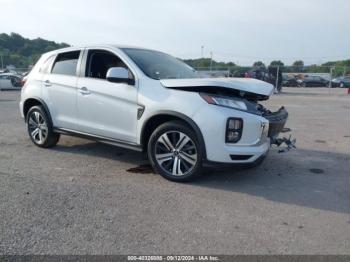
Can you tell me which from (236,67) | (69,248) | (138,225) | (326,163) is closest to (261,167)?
(326,163)

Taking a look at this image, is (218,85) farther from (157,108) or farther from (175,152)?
(175,152)

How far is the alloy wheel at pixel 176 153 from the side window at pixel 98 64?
160 cm

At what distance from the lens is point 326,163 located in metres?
6.19

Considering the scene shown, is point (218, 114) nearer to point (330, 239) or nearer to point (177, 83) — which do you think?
point (177, 83)

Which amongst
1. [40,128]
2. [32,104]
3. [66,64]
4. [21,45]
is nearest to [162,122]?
[66,64]

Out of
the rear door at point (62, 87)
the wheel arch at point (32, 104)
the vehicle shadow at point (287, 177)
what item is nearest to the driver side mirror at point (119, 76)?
the rear door at point (62, 87)

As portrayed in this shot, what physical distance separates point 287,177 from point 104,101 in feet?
9.48

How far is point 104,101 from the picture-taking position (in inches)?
217

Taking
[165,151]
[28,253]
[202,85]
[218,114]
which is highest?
[202,85]

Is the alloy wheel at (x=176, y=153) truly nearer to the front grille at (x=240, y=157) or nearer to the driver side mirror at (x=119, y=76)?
the front grille at (x=240, y=157)

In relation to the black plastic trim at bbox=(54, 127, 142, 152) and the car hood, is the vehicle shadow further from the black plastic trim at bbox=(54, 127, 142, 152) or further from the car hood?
the car hood

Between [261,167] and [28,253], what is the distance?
3780 millimetres

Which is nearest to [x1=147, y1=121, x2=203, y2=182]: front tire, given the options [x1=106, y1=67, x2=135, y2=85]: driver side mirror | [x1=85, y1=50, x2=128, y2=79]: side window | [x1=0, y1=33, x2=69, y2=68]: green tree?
[x1=106, y1=67, x2=135, y2=85]: driver side mirror

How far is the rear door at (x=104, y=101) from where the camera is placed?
5273 mm
